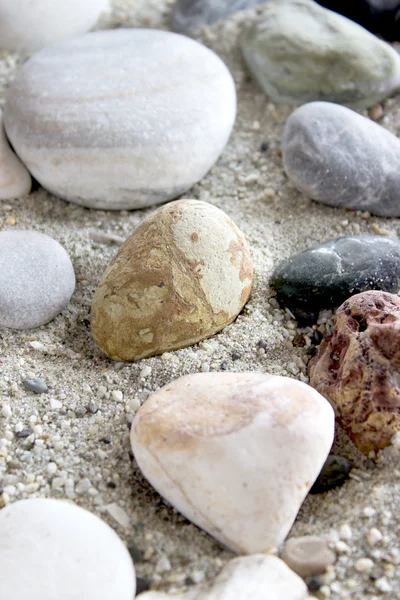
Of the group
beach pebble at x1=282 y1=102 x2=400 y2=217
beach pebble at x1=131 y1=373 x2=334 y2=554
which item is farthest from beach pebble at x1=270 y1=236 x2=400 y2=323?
beach pebble at x1=131 y1=373 x2=334 y2=554

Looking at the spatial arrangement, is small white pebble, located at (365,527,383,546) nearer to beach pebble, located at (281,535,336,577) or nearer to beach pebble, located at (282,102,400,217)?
→ beach pebble, located at (281,535,336,577)

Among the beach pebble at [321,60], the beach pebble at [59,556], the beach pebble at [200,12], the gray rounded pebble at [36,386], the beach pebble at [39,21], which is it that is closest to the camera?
the beach pebble at [59,556]

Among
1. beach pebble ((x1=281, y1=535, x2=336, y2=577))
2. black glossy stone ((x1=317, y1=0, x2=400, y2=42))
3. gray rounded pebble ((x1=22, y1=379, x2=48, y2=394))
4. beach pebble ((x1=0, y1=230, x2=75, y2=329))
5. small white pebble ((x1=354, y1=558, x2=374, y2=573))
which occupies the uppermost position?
black glossy stone ((x1=317, y1=0, x2=400, y2=42))

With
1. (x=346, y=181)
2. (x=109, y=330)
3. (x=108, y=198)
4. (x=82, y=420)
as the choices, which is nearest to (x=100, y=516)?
(x=82, y=420)

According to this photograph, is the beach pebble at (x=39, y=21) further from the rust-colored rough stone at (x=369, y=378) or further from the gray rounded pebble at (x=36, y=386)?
the rust-colored rough stone at (x=369, y=378)

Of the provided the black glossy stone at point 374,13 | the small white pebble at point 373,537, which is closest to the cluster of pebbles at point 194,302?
the small white pebble at point 373,537
